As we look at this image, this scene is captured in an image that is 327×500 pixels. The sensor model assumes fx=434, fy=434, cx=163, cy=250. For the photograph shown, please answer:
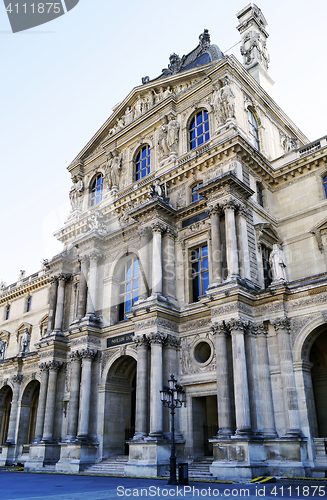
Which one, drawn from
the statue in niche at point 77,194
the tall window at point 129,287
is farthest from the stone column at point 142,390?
the statue in niche at point 77,194

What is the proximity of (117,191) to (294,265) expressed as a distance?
1483cm

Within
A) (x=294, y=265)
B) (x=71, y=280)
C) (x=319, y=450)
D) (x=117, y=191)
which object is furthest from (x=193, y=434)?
(x=117, y=191)

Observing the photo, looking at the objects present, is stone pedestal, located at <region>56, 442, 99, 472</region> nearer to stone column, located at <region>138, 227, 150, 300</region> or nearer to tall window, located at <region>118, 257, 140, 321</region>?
tall window, located at <region>118, 257, 140, 321</region>

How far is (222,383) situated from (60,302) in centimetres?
1612

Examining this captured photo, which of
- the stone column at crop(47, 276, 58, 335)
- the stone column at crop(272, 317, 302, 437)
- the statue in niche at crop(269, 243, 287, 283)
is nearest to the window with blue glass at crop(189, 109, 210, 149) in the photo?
the statue in niche at crop(269, 243, 287, 283)

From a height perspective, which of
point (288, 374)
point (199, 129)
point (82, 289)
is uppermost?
point (199, 129)

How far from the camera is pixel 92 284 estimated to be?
1174 inches

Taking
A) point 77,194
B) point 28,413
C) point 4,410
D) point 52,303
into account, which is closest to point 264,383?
point 52,303

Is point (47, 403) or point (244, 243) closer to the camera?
point (244, 243)

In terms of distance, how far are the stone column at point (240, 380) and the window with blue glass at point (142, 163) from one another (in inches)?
614

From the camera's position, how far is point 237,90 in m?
29.6

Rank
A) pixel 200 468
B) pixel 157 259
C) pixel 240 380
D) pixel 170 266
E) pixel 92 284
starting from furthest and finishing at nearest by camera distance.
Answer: pixel 92 284, pixel 170 266, pixel 157 259, pixel 200 468, pixel 240 380

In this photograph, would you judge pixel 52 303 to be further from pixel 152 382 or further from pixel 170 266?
pixel 152 382

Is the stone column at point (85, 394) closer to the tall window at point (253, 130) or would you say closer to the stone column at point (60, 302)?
the stone column at point (60, 302)
